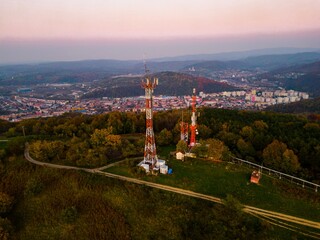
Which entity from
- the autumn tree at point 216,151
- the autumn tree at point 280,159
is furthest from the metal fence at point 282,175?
the autumn tree at point 216,151

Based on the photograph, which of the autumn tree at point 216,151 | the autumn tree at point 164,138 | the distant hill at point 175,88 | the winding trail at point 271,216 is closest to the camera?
the winding trail at point 271,216

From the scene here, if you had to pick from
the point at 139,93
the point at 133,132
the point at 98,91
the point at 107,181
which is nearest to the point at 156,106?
the point at 139,93

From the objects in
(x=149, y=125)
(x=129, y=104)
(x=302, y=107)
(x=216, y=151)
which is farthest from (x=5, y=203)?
(x=302, y=107)

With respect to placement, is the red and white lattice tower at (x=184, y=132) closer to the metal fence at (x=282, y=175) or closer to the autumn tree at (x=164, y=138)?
the autumn tree at (x=164, y=138)

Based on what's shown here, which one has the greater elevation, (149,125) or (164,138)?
(149,125)

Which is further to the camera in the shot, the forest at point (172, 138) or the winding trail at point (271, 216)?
the forest at point (172, 138)

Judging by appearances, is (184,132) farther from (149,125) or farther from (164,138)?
(149,125)

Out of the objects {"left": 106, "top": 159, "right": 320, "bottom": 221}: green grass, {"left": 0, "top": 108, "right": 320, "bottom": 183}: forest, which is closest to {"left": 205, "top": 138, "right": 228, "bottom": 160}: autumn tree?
{"left": 106, "top": 159, "right": 320, "bottom": 221}: green grass
